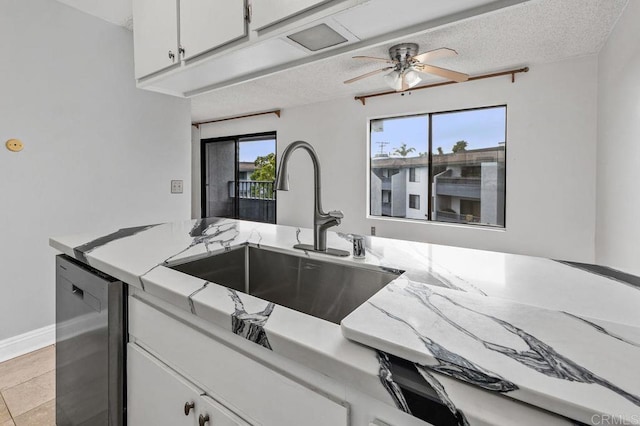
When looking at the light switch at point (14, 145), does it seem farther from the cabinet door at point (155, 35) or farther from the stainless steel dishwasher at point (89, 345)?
the stainless steel dishwasher at point (89, 345)

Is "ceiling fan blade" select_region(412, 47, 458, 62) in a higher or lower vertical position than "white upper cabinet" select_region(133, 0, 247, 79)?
higher

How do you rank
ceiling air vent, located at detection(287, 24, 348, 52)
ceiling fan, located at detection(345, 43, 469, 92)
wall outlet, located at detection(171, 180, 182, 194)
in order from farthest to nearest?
wall outlet, located at detection(171, 180, 182, 194), ceiling fan, located at detection(345, 43, 469, 92), ceiling air vent, located at detection(287, 24, 348, 52)

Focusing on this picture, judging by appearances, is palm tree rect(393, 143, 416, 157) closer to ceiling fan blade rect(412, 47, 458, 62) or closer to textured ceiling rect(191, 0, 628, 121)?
textured ceiling rect(191, 0, 628, 121)

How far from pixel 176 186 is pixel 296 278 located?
236 cm

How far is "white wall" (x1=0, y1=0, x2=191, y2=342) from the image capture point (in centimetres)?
215

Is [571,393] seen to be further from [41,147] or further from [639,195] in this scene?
[41,147]

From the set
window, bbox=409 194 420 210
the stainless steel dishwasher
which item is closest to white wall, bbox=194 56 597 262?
window, bbox=409 194 420 210

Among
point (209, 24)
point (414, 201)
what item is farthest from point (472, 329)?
point (414, 201)

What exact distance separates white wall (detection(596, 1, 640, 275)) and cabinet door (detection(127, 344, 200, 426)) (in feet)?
6.69

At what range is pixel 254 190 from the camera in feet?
19.6

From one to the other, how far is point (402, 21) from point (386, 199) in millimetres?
3418

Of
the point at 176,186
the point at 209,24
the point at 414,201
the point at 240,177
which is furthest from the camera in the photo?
the point at 240,177

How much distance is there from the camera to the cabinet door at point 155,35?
5.41ft

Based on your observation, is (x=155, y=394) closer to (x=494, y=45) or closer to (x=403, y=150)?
(x=494, y=45)
